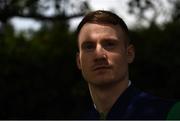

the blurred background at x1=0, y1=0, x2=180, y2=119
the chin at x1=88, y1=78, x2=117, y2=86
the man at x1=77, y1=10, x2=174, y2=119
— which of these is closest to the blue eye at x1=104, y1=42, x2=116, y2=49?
A: the man at x1=77, y1=10, x2=174, y2=119

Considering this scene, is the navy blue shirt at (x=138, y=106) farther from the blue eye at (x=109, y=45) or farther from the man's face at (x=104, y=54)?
the blue eye at (x=109, y=45)

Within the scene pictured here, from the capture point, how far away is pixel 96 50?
1932mm

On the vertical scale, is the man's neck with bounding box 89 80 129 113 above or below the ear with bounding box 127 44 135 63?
below

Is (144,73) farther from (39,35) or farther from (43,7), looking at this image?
(43,7)

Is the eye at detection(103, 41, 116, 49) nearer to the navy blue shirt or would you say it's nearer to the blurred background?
the navy blue shirt

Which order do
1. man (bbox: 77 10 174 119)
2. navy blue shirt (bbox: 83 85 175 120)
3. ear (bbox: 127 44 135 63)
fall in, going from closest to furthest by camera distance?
navy blue shirt (bbox: 83 85 175 120) < man (bbox: 77 10 174 119) < ear (bbox: 127 44 135 63)

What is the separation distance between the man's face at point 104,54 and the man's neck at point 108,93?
0.10 feet

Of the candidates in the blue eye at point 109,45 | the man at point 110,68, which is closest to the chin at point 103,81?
the man at point 110,68

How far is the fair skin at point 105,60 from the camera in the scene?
6.30ft

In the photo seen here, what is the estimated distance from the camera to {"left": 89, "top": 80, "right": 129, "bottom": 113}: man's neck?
196cm

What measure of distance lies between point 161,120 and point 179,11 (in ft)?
15.2

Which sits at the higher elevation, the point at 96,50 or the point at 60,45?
the point at 96,50

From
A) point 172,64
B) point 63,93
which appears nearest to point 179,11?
point 172,64

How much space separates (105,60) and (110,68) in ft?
0.13
